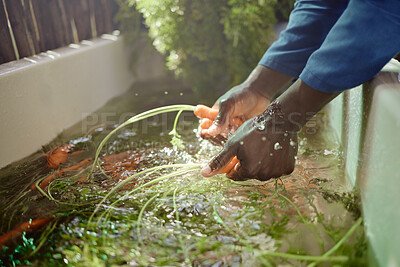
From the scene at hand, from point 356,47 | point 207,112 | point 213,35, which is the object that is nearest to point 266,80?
point 207,112

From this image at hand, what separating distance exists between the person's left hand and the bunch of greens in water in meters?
0.07

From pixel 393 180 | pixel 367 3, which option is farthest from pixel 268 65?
pixel 393 180

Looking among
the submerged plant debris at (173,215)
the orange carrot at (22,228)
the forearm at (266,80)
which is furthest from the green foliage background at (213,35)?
the orange carrot at (22,228)

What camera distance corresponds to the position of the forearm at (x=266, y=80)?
1.22 m

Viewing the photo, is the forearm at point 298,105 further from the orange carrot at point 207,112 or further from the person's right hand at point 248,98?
the orange carrot at point 207,112

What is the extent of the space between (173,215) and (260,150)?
0.90ft

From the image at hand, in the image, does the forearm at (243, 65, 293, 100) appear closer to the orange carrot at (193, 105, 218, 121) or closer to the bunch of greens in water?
the orange carrot at (193, 105, 218, 121)

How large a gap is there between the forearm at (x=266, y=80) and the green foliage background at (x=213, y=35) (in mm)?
564

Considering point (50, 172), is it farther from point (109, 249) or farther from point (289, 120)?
point (289, 120)

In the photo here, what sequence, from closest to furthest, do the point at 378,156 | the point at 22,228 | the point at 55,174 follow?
the point at 378,156
the point at 22,228
the point at 55,174

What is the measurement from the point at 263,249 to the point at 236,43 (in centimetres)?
123

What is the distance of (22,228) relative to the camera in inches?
33.2

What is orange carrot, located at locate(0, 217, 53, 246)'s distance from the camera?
81 centimetres

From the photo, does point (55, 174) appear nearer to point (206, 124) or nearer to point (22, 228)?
point (22, 228)
